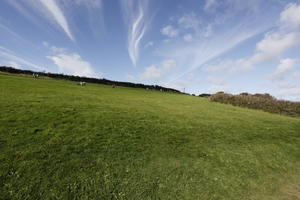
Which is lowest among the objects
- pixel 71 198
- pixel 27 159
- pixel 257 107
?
pixel 71 198

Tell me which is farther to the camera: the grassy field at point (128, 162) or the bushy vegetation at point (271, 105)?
the bushy vegetation at point (271, 105)

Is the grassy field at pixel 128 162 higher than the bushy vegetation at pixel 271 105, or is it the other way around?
the bushy vegetation at pixel 271 105

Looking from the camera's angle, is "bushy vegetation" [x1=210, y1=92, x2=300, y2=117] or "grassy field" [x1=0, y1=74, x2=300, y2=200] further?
"bushy vegetation" [x1=210, y1=92, x2=300, y2=117]

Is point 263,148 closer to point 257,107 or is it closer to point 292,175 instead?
point 292,175

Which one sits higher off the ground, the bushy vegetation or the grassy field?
the bushy vegetation

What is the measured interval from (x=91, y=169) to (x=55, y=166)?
1192mm

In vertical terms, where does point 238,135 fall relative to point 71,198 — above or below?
above

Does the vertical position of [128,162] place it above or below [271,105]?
below

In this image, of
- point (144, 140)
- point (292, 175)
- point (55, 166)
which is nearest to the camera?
point (55, 166)

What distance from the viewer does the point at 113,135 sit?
25.2 ft

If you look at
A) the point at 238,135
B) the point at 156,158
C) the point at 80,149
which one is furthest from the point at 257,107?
the point at 80,149

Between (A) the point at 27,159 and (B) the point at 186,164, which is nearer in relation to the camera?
(A) the point at 27,159

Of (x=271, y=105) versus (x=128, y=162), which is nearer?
(x=128, y=162)

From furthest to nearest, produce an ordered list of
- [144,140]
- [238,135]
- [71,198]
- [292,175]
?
[238,135] < [144,140] < [292,175] < [71,198]
